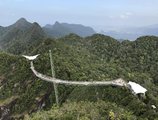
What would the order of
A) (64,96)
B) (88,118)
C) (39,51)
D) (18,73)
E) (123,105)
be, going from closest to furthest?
1. (88,118)
2. (123,105)
3. (64,96)
4. (18,73)
5. (39,51)

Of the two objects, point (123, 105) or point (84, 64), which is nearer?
point (123, 105)

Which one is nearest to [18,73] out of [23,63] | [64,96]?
[23,63]

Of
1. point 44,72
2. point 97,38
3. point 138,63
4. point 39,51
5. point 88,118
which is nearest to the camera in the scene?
point 88,118

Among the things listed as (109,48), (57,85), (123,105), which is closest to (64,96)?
(57,85)

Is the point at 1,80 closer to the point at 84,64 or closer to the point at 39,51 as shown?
the point at 39,51

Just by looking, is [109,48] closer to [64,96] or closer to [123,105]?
[64,96]

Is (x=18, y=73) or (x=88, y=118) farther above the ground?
(x=88, y=118)
